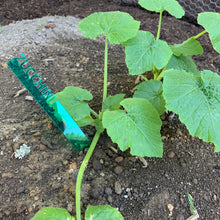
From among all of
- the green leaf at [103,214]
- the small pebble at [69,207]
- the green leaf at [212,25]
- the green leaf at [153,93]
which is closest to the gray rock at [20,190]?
the small pebble at [69,207]

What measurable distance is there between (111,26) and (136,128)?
0.71m

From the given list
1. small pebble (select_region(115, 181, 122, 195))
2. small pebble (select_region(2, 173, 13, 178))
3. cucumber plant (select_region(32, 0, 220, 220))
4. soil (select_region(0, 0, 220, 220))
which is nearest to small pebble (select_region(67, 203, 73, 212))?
soil (select_region(0, 0, 220, 220))

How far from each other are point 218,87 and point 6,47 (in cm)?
182

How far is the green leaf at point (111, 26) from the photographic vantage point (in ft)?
4.99

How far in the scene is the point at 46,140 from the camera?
5.04ft

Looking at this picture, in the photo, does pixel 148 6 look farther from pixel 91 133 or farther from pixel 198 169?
pixel 198 169

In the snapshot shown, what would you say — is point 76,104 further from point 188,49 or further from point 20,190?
point 188,49

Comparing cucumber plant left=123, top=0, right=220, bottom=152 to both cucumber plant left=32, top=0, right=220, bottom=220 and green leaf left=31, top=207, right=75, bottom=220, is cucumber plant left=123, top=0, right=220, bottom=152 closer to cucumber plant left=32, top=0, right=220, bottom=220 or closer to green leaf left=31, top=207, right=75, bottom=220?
cucumber plant left=32, top=0, right=220, bottom=220

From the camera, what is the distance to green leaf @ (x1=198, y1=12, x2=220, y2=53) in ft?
4.76

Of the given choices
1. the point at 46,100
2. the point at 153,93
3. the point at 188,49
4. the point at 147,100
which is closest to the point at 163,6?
the point at 188,49

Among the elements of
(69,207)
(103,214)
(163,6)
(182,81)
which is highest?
(163,6)

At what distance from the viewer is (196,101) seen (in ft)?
4.15

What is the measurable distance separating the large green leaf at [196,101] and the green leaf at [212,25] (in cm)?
23

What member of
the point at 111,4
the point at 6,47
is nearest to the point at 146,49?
the point at 6,47
